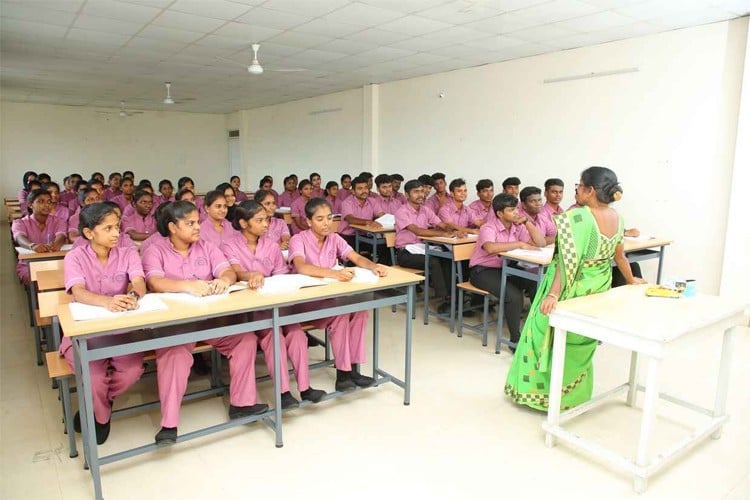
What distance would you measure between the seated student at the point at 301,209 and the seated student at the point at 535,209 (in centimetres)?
261

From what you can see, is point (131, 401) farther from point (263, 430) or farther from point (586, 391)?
point (586, 391)

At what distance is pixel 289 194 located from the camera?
791cm

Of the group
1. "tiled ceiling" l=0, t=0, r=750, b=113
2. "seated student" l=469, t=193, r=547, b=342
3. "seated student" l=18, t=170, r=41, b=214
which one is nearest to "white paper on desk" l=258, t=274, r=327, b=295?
"seated student" l=469, t=193, r=547, b=342

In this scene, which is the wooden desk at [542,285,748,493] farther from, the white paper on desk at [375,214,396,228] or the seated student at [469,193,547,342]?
the white paper on desk at [375,214,396,228]

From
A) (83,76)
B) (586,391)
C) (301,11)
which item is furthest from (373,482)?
(83,76)

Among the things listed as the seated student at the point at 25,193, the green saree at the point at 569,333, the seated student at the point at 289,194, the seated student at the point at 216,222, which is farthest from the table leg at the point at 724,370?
the seated student at the point at 25,193

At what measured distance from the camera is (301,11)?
4.25 meters

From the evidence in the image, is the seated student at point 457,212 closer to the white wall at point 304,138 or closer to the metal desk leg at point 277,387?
the metal desk leg at point 277,387

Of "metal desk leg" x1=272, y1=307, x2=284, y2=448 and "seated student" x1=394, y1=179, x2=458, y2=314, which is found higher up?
"seated student" x1=394, y1=179, x2=458, y2=314

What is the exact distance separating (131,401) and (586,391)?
2.54m

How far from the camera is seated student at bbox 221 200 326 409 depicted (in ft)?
8.67

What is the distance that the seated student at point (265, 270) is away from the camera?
2.64 m

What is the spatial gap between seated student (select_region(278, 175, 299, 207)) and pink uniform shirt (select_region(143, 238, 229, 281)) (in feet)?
16.2

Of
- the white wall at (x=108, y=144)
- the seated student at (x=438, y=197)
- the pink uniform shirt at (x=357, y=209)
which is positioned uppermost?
the white wall at (x=108, y=144)
